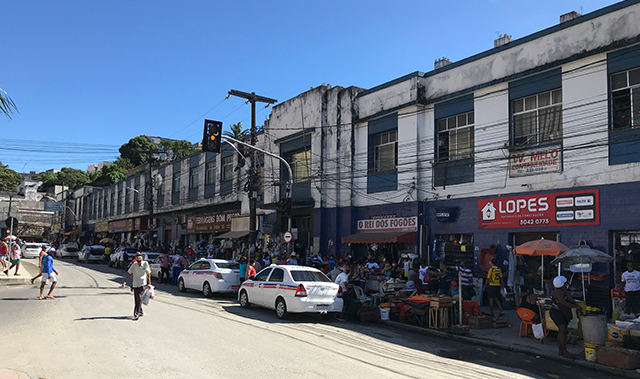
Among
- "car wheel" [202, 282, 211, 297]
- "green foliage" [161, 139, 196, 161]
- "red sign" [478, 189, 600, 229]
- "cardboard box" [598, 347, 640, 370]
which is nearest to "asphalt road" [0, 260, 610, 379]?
"cardboard box" [598, 347, 640, 370]

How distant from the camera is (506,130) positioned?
1834 centimetres

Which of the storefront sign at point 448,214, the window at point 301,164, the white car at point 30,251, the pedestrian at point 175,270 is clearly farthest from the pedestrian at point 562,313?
the white car at point 30,251

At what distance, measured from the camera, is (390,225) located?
22.6 metres

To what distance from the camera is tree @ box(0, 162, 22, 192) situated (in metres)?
100

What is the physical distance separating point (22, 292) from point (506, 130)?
18.9 metres

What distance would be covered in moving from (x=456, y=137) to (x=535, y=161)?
3866 millimetres

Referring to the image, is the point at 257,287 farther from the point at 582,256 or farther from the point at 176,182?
Answer: the point at 176,182

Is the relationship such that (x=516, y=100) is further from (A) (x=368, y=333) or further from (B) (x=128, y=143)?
(B) (x=128, y=143)

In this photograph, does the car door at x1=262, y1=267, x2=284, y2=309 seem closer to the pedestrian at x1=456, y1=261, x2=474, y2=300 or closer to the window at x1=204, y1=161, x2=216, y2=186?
the pedestrian at x1=456, y1=261, x2=474, y2=300

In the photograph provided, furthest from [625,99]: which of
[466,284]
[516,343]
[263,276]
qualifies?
[263,276]

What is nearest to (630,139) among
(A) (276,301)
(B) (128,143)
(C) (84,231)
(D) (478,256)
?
(D) (478,256)

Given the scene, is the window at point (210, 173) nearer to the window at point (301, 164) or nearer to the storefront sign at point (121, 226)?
the window at point (301, 164)

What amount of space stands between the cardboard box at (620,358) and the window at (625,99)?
8.39 meters

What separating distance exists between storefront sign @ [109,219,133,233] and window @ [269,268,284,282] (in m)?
46.3
